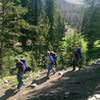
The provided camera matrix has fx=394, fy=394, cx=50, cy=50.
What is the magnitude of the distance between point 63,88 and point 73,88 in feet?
1.80

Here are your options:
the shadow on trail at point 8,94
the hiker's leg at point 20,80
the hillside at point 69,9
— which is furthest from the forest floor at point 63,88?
the hillside at point 69,9

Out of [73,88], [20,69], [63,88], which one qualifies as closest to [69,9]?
[20,69]

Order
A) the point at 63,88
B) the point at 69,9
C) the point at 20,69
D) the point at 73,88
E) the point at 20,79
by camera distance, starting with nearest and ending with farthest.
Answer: the point at 73,88 → the point at 63,88 → the point at 20,69 → the point at 20,79 → the point at 69,9

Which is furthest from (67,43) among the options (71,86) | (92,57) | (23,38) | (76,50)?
(23,38)

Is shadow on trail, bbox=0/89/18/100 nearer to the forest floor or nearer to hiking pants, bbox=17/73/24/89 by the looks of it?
the forest floor

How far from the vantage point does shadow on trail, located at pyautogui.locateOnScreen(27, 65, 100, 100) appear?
703 inches

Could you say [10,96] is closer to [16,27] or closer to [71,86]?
[71,86]

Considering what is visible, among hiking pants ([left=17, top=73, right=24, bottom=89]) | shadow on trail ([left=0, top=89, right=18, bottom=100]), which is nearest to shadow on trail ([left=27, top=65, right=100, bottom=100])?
shadow on trail ([left=0, top=89, right=18, bottom=100])

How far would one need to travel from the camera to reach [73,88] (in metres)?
19.2

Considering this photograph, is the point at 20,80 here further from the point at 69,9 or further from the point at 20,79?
the point at 69,9

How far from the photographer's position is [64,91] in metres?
18.8

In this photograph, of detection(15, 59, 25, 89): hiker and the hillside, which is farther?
the hillside

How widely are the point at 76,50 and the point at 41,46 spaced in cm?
2621

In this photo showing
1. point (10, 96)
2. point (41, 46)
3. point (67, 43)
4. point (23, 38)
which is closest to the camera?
point (10, 96)
